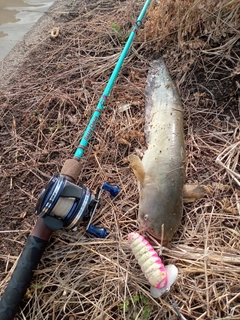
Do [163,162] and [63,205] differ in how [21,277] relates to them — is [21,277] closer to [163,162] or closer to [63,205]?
[63,205]

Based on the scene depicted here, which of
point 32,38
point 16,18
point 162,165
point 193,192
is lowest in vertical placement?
point 193,192

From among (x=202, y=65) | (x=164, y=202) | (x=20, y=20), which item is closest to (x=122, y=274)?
(x=164, y=202)

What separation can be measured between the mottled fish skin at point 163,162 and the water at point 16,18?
8.31 ft

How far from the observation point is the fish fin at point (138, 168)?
266cm

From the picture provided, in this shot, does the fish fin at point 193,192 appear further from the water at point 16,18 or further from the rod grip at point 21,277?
the water at point 16,18

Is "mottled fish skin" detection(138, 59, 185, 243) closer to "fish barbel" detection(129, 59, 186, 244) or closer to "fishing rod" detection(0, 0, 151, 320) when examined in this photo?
"fish barbel" detection(129, 59, 186, 244)

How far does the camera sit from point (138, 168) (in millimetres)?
2680

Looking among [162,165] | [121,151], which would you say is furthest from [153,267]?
[121,151]

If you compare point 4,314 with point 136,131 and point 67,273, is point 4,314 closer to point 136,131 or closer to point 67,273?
point 67,273

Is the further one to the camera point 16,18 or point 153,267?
point 16,18

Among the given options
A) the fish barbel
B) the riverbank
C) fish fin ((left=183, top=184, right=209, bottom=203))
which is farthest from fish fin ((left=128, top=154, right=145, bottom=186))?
the riverbank

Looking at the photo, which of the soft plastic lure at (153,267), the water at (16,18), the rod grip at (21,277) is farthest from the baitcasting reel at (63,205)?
the water at (16,18)

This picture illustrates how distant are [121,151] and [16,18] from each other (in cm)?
345

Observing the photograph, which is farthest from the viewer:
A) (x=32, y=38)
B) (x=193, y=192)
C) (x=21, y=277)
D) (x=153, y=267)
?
(x=32, y=38)
